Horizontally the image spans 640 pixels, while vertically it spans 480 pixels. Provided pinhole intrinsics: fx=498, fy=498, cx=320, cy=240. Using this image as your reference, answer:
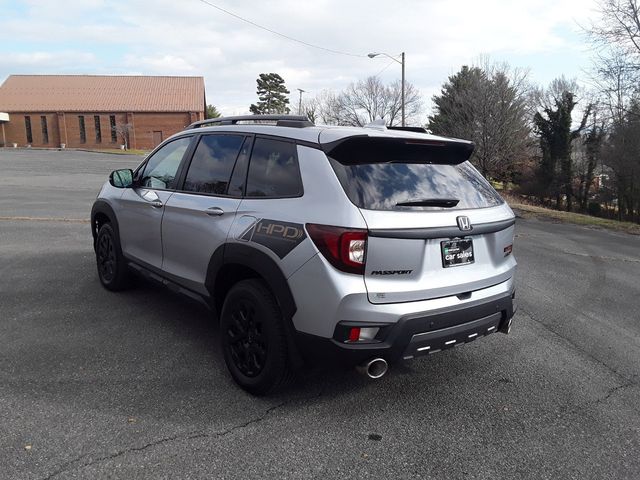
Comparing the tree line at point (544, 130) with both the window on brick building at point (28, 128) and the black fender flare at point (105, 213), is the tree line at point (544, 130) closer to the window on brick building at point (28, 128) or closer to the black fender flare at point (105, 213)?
the black fender flare at point (105, 213)

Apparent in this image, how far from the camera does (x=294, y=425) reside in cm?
294

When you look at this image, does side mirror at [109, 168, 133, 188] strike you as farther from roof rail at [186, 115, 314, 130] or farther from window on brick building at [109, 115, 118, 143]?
window on brick building at [109, 115, 118, 143]

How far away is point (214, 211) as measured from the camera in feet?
11.6

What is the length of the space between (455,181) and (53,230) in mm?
8037

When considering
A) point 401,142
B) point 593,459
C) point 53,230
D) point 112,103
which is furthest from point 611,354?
point 112,103

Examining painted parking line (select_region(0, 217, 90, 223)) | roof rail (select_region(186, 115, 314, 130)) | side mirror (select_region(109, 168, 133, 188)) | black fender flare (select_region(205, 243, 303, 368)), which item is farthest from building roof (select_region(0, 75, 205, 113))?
black fender flare (select_region(205, 243, 303, 368))

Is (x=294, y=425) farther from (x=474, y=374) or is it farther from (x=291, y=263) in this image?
(x=474, y=374)

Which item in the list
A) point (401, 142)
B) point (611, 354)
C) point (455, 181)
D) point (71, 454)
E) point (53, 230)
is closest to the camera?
point (71, 454)

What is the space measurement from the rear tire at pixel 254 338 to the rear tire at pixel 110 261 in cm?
211

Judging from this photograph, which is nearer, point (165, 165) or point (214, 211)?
point (214, 211)

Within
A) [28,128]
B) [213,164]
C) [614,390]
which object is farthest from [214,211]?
[28,128]

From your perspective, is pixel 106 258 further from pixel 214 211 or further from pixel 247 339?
pixel 247 339

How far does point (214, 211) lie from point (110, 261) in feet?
7.79

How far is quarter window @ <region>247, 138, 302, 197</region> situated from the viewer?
122 inches
